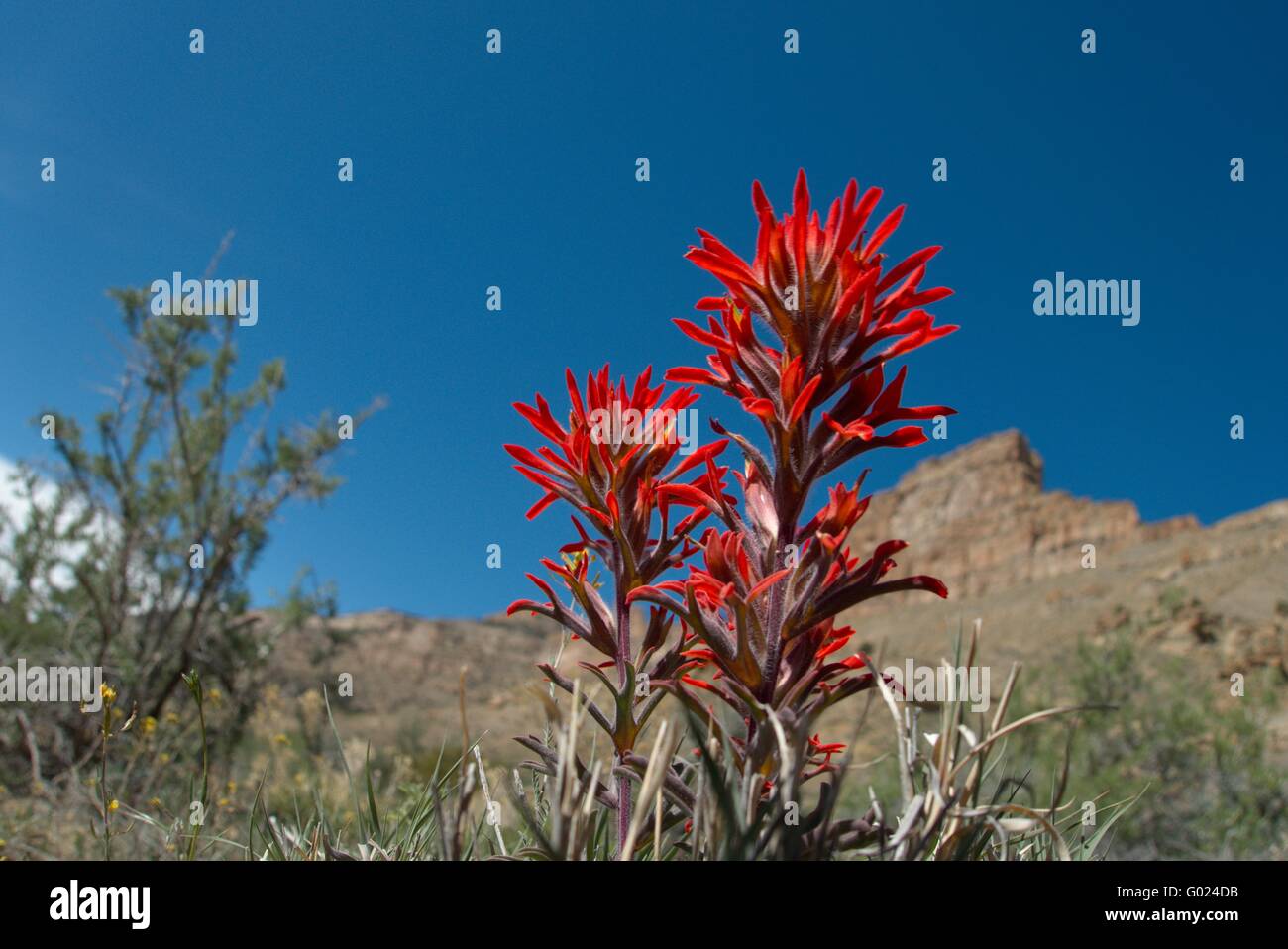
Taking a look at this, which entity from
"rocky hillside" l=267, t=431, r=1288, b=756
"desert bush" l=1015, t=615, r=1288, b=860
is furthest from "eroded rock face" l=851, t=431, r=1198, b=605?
"desert bush" l=1015, t=615, r=1288, b=860

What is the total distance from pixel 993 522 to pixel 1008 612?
31.0m

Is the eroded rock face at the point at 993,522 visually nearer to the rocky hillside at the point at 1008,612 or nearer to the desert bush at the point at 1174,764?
the rocky hillside at the point at 1008,612

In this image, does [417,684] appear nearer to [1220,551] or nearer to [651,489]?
[1220,551]

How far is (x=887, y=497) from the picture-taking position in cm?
8569

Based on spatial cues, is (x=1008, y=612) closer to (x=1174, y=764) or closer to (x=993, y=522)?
(x=993, y=522)

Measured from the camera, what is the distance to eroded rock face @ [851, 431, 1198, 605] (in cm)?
6569

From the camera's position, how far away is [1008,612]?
4341 centimetres

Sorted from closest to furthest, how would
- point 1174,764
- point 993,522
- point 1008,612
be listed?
point 1174,764 → point 1008,612 → point 993,522

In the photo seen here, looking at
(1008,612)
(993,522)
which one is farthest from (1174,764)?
(993,522)

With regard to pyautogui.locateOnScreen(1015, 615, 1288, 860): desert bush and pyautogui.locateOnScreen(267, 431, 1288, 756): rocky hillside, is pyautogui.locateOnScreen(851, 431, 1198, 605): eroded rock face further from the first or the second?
pyautogui.locateOnScreen(1015, 615, 1288, 860): desert bush

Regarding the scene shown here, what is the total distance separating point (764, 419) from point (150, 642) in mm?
9388

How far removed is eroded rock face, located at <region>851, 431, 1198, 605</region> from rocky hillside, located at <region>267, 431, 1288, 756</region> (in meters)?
0.15
